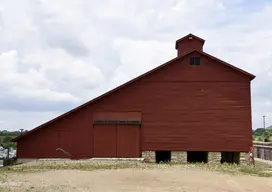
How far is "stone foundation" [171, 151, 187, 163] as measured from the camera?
30484mm

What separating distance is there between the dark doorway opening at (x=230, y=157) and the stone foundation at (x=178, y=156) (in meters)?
3.64

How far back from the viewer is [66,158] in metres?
30.7

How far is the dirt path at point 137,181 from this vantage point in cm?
1631

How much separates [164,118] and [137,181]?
12.8 m

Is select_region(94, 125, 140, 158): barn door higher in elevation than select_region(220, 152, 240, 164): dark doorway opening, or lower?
higher

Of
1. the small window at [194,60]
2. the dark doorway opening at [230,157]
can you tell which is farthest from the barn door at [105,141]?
the dark doorway opening at [230,157]

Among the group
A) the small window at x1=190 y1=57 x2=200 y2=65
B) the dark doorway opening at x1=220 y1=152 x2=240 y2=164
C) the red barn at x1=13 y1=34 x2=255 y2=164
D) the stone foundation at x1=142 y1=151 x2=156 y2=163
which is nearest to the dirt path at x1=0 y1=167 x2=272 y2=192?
the stone foundation at x1=142 y1=151 x2=156 y2=163

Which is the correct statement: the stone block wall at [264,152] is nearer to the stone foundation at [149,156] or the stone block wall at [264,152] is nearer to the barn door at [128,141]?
the stone foundation at [149,156]

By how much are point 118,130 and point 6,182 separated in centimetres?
1382

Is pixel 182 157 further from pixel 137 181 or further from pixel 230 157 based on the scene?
pixel 137 181

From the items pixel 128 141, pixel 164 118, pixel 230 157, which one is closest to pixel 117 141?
pixel 128 141

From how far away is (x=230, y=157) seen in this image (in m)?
32.6

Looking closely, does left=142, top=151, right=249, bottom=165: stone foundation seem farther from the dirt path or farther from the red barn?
the dirt path

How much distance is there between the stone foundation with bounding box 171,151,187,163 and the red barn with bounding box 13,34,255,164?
91 millimetres
